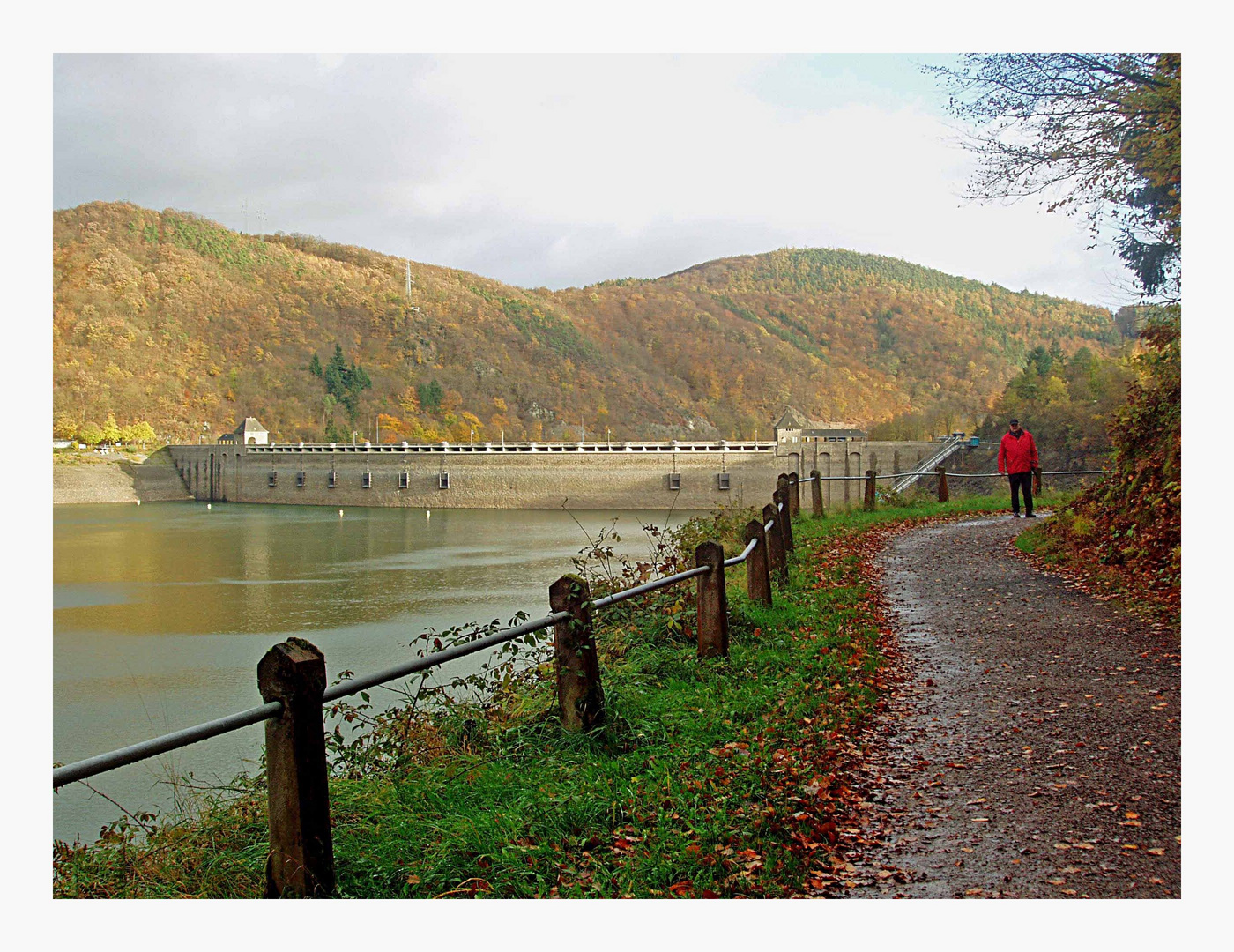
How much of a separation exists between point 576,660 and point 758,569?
3.26 metres

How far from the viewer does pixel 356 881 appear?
3.35 metres

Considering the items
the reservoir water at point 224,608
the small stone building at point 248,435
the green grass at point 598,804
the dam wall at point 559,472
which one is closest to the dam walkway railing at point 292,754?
the green grass at point 598,804

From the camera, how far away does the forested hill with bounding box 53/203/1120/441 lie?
10525cm

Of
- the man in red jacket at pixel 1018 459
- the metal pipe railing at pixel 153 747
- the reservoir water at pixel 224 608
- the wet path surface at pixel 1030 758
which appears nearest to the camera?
the metal pipe railing at pixel 153 747

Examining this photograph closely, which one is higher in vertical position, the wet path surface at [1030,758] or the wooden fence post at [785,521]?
the wooden fence post at [785,521]

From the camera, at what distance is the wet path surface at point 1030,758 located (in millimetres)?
3174

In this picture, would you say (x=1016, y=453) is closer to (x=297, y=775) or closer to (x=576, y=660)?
(x=576, y=660)

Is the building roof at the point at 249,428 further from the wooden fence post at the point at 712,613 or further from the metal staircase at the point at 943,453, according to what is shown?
the wooden fence post at the point at 712,613

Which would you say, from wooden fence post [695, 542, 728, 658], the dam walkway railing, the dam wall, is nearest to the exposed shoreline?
the dam wall

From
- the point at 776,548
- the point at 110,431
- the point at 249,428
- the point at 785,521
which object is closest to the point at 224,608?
the point at 785,521

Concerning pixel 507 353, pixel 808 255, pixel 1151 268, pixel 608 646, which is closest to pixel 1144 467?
pixel 1151 268

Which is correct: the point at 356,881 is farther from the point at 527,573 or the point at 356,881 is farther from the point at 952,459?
the point at 952,459

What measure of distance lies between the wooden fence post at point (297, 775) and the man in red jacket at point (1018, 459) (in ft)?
39.1

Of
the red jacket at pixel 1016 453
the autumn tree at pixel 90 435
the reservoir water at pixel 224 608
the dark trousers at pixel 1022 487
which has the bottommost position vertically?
the reservoir water at pixel 224 608
